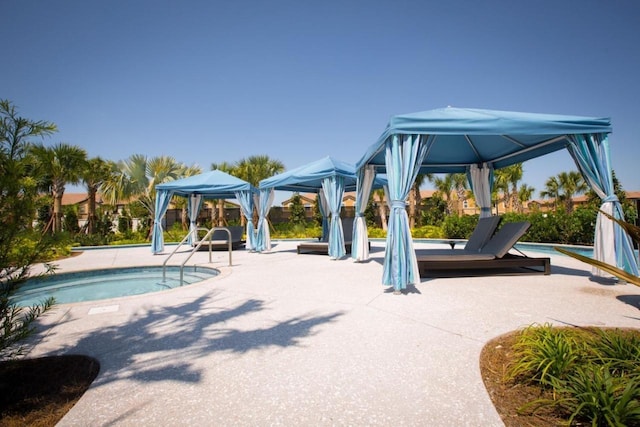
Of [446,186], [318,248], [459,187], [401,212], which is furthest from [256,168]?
[459,187]

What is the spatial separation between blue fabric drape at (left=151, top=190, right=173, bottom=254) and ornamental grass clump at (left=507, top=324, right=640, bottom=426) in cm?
1185

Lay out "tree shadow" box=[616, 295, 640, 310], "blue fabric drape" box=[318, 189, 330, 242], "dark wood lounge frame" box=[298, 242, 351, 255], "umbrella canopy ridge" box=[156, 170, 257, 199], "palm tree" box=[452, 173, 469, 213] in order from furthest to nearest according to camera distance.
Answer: "palm tree" box=[452, 173, 469, 213]
"blue fabric drape" box=[318, 189, 330, 242]
"umbrella canopy ridge" box=[156, 170, 257, 199]
"dark wood lounge frame" box=[298, 242, 351, 255]
"tree shadow" box=[616, 295, 640, 310]

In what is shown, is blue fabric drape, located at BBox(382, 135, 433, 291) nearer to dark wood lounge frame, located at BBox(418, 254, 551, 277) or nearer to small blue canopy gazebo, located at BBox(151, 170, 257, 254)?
dark wood lounge frame, located at BBox(418, 254, 551, 277)

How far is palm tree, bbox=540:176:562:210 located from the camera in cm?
3072

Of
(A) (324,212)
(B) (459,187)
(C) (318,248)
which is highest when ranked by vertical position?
(B) (459,187)

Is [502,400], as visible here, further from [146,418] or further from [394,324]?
[146,418]

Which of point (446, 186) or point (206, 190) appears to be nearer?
point (206, 190)

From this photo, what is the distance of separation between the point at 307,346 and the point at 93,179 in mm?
21356

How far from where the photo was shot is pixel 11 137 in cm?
184

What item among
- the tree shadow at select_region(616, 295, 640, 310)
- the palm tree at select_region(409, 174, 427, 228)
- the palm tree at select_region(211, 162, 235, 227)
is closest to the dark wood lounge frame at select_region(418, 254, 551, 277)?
the tree shadow at select_region(616, 295, 640, 310)

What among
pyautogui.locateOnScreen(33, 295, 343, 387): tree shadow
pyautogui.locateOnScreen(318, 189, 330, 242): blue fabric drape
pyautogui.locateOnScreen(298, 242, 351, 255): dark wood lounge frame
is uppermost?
pyautogui.locateOnScreen(318, 189, 330, 242): blue fabric drape

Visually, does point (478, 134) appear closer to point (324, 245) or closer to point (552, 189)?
point (324, 245)

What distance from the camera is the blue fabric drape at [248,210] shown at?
11539 millimetres

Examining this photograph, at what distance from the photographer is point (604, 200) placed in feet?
16.3
